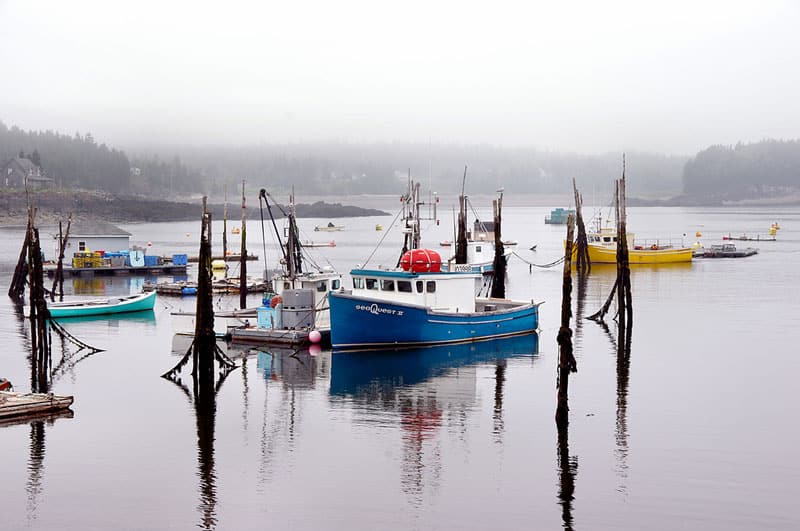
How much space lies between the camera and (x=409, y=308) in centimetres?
4256

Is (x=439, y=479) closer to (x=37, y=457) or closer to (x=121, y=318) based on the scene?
(x=37, y=457)

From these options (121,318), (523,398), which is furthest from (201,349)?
(121,318)

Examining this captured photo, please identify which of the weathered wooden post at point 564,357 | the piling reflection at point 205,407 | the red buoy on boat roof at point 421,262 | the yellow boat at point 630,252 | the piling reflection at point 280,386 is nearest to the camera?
the piling reflection at point 205,407

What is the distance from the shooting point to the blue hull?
41.8 metres

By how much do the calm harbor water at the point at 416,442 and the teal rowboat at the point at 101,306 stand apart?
23.8ft

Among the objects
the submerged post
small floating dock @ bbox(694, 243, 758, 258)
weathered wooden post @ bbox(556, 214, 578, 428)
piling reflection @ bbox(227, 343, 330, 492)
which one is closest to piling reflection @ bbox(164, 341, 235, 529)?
the submerged post

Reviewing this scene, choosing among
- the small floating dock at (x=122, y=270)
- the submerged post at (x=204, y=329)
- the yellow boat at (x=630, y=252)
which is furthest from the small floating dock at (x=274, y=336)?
the yellow boat at (x=630, y=252)

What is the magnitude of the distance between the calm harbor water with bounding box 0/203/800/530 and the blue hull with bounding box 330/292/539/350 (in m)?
0.83

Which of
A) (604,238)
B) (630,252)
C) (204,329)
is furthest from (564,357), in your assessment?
(630,252)

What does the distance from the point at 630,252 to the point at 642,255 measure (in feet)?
5.65

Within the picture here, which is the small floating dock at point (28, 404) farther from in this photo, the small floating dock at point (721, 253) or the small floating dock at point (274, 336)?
the small floating dock at point (721, 253)

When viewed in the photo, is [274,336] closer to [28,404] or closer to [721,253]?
[28,404]

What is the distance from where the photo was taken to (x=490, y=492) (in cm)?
2417

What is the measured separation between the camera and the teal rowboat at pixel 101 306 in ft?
184
